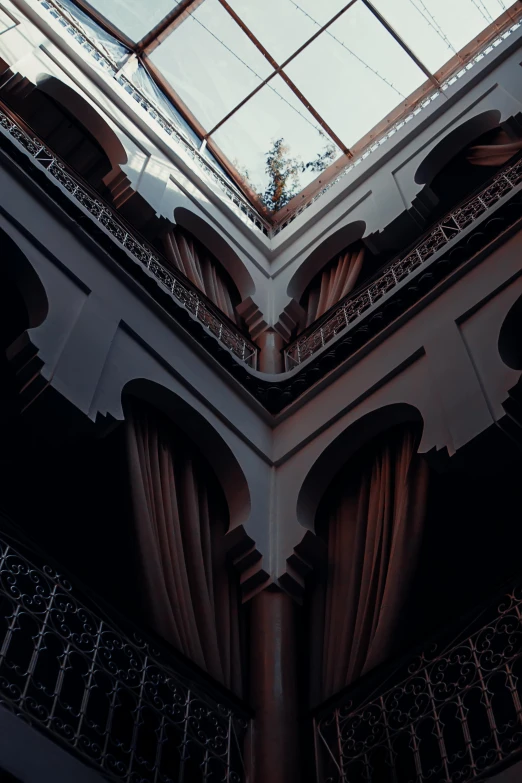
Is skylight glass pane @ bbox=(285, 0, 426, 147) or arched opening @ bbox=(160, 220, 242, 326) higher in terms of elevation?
skylight glass pane @ bbox=(285, 0, 426, 147)

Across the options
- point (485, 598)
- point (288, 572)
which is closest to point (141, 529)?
point (288, 572)

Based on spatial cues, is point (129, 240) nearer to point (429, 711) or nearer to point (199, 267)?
point (199, 267)

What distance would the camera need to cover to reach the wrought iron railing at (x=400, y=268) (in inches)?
272

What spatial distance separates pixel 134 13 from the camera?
→ 35.2ft

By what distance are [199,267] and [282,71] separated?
13.1 ft

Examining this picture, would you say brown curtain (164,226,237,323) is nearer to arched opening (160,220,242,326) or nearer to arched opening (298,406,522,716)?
arched opening (160,220,242,326)

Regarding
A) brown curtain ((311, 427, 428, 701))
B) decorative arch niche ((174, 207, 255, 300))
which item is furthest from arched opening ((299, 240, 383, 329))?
brown curtain ((311, 427, 428, 701))

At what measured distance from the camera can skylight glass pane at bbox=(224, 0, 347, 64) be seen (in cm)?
1075

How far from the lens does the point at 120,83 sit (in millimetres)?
9312

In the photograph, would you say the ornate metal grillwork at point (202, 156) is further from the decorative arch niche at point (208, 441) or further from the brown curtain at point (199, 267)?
the decorative arch niche at point (208, 441)

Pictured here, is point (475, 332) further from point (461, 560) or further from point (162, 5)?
point (162, 5)

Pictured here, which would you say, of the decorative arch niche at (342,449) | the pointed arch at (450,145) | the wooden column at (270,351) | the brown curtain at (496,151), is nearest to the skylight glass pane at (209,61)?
the pointed arch at (450,145)

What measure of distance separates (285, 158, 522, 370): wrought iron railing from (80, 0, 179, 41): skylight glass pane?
16.9 ft

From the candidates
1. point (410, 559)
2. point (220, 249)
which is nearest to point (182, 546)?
point (410, 559)
